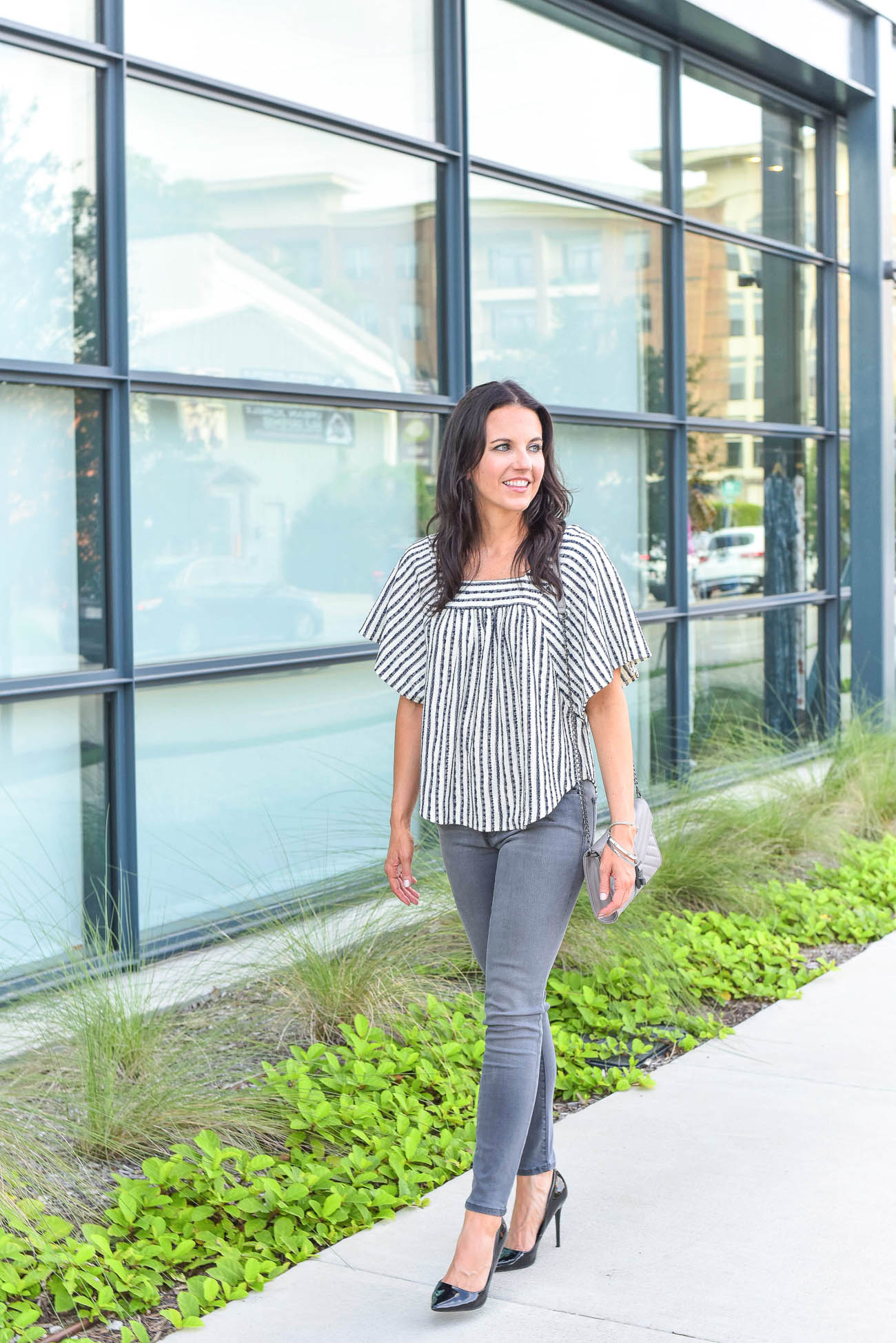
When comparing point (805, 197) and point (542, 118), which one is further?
point (805, 197)

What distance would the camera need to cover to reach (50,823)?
5.88 meters

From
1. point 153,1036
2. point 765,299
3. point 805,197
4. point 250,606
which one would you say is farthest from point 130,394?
point 805,197

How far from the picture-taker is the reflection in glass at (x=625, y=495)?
8.94m

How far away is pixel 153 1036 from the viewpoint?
4438 millimetres

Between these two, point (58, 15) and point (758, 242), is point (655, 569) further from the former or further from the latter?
point (58, 15)

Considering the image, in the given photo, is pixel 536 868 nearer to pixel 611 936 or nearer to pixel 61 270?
pixel 611 936

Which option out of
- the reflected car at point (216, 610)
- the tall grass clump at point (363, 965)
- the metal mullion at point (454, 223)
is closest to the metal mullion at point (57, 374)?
the reflected car at point (216, 610)

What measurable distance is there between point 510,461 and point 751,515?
24.8ft

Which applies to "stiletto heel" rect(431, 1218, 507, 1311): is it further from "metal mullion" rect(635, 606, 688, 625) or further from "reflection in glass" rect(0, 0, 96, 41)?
"metal mullion" rect(635, 606, 688, 625)

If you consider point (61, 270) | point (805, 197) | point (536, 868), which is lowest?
point (536, 868)

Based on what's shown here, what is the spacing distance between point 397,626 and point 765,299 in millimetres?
8054

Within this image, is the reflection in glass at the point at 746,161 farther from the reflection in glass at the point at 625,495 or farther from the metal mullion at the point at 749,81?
the reflection in glass at the point at 625,495

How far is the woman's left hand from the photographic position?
11.2 feet

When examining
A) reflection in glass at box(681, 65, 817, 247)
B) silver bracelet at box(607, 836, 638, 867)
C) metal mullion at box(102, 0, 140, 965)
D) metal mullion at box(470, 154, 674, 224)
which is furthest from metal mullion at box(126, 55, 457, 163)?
silver bracelet at box(607, 836, 638, 867)
